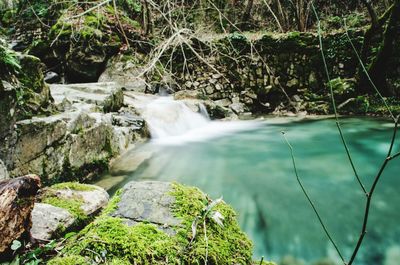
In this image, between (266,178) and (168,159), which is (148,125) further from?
(266,178)

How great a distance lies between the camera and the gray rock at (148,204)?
1678mm

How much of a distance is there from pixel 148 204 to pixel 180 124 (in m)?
6.67

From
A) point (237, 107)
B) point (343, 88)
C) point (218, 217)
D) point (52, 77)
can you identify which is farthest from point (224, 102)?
point (218, 217)

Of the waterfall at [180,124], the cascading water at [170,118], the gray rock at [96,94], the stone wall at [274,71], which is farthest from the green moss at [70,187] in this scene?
the stone wall at [274,71]

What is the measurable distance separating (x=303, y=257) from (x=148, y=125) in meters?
5.48

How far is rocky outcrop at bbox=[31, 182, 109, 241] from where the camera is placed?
1.93m

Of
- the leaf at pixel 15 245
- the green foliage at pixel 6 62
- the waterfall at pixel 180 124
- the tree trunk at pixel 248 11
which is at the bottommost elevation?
the waterfall at pixel 180 124

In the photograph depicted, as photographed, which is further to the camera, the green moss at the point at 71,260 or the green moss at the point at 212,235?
the green moss at the point at 212,235

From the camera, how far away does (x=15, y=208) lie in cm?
166

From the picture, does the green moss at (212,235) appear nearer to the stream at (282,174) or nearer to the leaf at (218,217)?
the leaf at (218,217)

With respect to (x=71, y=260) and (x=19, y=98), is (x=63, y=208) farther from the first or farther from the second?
(x=19, y=98)

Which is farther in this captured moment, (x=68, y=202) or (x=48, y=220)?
(x=68, y=202)

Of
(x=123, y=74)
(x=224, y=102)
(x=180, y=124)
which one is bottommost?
(x=180, y=124)

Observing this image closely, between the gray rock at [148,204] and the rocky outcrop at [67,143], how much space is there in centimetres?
233
